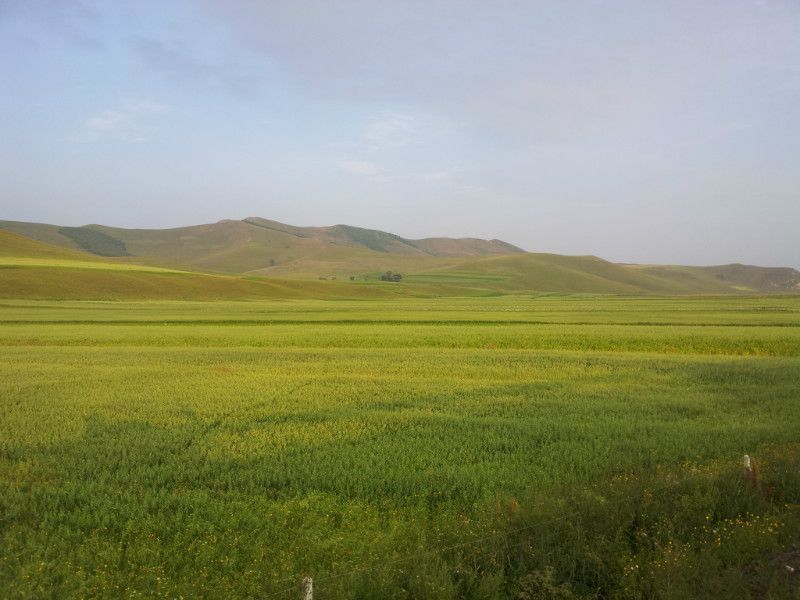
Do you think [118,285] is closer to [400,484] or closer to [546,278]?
[400,484]

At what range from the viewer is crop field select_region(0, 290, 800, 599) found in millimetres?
6395

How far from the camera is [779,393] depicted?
15.8 metres

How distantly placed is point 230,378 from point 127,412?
5.29 m

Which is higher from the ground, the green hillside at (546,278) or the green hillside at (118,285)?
the green hillside at (546,278)

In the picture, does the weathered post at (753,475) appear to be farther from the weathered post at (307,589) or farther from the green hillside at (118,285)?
the green hillside at (118,285)

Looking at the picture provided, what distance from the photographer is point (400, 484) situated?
8.76 metres

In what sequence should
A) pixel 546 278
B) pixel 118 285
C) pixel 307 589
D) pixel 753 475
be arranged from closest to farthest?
pixel 307 589, pixel 753 475, pixel 118 285, pixel 546 278

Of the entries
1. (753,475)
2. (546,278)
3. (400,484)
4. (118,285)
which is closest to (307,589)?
(400,484)

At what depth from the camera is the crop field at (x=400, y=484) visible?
6395 mm

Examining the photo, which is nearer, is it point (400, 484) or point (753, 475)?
point (753, 475)

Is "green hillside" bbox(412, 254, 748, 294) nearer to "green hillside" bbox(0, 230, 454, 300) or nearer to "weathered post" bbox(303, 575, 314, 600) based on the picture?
"green hillside" bbox(0, 230, 454, 300)

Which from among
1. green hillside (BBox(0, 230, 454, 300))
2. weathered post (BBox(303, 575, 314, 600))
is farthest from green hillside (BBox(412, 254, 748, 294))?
weathered post (BBox(303, 575, 314, 600))

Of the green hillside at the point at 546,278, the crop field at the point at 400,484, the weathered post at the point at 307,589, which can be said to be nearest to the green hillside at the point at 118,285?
the green hillside at the point at 546,278

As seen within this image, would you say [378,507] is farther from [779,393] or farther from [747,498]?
[779,393]
